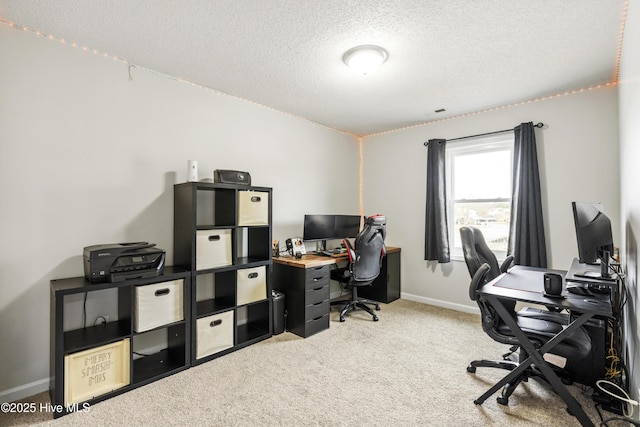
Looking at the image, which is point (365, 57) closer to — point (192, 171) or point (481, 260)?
point (192, 171)

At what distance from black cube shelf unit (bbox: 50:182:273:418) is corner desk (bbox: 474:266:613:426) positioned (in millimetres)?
1984

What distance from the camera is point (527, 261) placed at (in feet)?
10.6

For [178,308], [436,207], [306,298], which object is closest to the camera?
[178,308]

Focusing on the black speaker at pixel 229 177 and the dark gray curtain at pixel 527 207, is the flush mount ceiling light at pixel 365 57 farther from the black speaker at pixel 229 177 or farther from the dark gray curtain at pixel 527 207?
the dark gray curtain at pixel 527 207

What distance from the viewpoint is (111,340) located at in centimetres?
207

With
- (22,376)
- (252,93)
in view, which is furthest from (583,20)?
(22,376)

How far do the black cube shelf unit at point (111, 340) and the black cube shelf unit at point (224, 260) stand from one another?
0.16 metres

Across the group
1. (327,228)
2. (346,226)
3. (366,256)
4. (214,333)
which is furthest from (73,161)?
(346,226)

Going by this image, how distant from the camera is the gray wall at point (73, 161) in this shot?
2.02m

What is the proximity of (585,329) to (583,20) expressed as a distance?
6.94ft

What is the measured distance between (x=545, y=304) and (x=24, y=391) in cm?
336

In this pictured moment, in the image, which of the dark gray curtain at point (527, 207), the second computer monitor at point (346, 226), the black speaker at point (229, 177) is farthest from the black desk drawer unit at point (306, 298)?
the dark gray curtain at point (527, 207)

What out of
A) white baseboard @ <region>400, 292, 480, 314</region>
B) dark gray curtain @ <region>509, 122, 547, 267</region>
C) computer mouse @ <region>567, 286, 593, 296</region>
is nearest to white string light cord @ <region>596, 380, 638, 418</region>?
computer mouse @ <region>567, 286, 593, 296</region>

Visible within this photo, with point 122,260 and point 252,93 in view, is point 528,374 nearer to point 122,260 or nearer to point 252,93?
point 122,260
